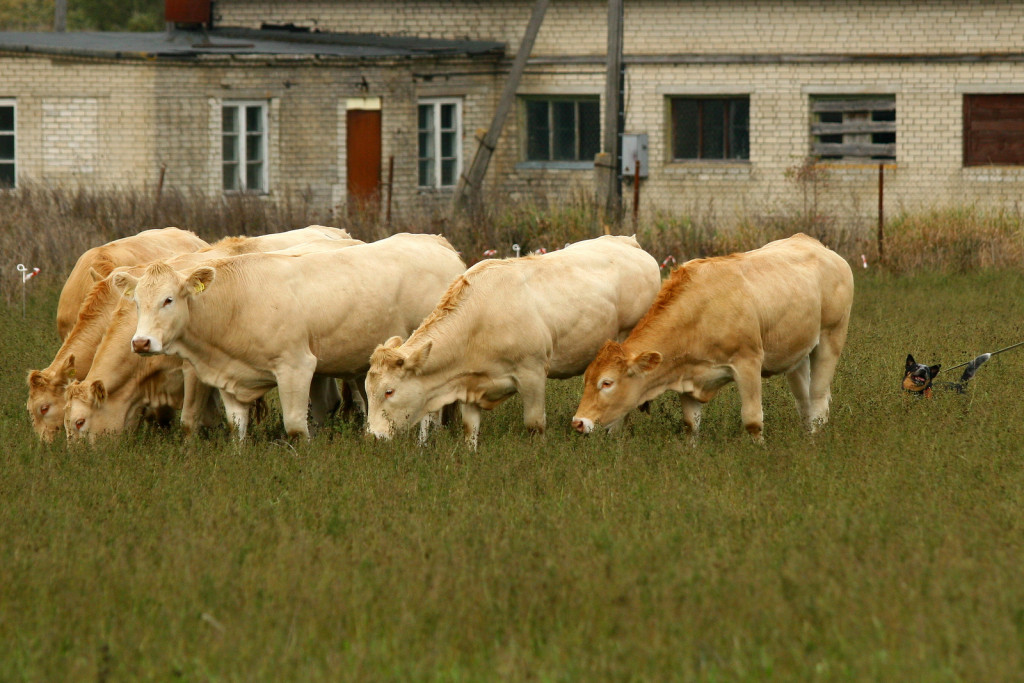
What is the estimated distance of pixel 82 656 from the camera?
18.4 ft

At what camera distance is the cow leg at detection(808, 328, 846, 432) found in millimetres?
10492

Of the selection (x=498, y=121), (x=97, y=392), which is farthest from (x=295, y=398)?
(x=498, y=121)

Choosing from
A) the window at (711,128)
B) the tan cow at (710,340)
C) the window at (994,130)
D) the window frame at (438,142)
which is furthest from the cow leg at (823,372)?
the window frame at (438,142)

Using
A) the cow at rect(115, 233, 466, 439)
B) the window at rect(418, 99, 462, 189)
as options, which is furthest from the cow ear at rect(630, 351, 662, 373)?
the window at rect(418, 99, 462, 189)

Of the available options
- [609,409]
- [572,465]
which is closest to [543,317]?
[609,409]

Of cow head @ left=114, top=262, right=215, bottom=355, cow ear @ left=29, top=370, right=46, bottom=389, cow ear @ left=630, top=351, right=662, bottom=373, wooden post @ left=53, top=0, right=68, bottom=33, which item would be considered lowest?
cow ear @ left=29, top=370, right=46, bottom=389

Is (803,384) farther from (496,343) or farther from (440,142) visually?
(440,142)

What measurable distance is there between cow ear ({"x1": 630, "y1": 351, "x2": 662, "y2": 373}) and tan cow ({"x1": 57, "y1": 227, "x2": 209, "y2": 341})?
4.60 metres

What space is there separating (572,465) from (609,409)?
87 cm

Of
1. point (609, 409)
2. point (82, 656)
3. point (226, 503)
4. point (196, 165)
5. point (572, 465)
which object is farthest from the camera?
point (196, 165)

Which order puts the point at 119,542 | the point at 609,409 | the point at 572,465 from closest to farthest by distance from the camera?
the point at 119,542 < the point at 572,465 < the point at 609,409

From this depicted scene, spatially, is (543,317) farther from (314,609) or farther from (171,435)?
(314,609)

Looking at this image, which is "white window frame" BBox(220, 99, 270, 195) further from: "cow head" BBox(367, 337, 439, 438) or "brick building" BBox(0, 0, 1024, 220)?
"cow head" BBox(367, 337, 439, 438)

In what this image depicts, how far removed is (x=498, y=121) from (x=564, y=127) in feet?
8.09
